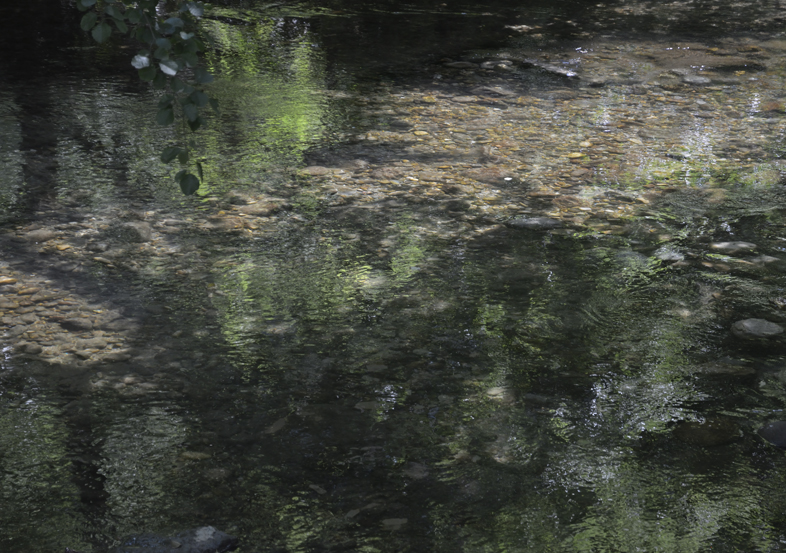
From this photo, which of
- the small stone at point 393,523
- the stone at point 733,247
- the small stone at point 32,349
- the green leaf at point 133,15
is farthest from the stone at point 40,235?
the stone at point 733,247

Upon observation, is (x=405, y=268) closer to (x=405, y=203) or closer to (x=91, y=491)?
(x=405, y=203)

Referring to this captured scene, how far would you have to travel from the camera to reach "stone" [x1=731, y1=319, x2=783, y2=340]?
9.30ft

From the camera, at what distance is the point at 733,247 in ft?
11.6

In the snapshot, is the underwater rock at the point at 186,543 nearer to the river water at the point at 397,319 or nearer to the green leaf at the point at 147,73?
the river water at the point at 397,319

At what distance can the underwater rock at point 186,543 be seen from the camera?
6.03 ft

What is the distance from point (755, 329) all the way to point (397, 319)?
1459 millimetres

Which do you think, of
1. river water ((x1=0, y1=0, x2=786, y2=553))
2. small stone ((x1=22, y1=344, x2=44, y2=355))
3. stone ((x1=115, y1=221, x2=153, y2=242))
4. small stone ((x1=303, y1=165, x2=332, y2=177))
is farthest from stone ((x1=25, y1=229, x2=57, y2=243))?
small stone ((x1=303, y1=165, x2=332, y2=177))

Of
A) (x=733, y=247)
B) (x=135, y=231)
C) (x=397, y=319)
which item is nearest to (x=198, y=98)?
(x=397, y=319)

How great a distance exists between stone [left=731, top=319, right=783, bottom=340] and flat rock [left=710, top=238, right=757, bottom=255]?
657 millimetres

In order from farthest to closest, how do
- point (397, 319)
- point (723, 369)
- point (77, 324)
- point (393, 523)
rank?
point (397, 319) < point (77, 324) < point (723, 369) < point (393, 523)

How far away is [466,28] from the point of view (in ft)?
26.4

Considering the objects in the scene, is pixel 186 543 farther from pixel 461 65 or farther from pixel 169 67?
pixel 461 65

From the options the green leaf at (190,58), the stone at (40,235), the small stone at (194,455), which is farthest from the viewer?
the stone at (40,235)

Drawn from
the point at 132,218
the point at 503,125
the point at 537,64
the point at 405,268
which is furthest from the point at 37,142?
the point at 537,64
